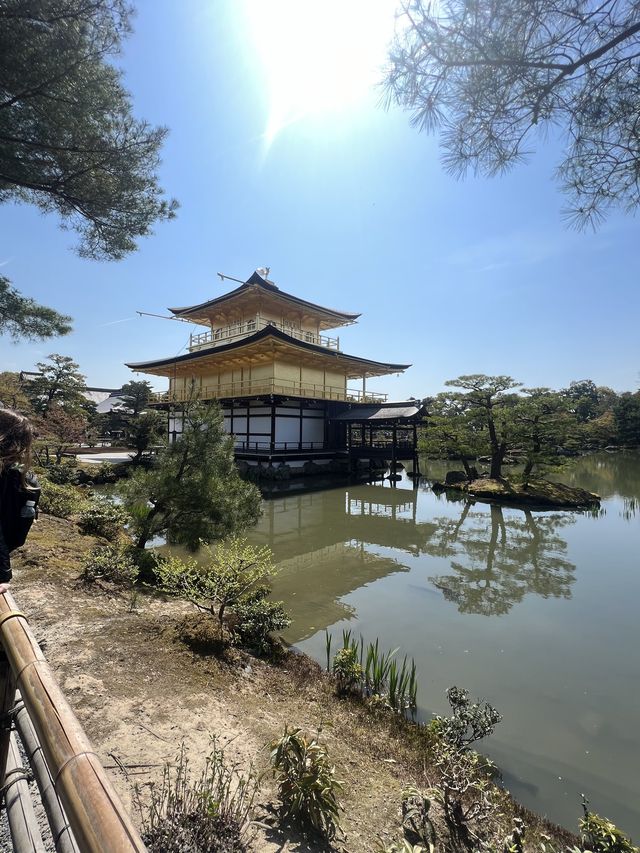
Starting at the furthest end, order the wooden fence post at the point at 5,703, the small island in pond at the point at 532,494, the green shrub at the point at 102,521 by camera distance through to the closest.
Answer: the small island in pond at the point at 532,494 → the green shrub at the point at 102,521 → the wooden fence post at the point at 5,703

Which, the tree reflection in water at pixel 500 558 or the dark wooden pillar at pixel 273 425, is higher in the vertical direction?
the dark wooden pillar at pixel 273 425

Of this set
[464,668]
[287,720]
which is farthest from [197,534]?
[464,668]

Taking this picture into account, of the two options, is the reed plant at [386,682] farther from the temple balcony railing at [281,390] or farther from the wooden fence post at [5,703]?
the temple balcony railing at [281,390]

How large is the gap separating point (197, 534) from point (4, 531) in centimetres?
373

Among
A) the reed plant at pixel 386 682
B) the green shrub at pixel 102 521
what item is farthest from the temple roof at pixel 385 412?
the reed plant at pixel 386 682

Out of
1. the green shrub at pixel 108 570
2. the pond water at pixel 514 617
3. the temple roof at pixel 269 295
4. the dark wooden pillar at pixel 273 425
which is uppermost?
the temple roof at pixel 269 295

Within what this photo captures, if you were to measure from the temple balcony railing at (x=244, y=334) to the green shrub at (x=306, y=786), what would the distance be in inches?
725

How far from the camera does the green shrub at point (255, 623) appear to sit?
155 inches

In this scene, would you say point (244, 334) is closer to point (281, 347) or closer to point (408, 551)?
point (281, 347)

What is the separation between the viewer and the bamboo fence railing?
2.25ft

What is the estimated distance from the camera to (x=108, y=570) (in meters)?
4.72

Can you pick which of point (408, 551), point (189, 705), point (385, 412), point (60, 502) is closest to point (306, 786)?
point (189, 705)

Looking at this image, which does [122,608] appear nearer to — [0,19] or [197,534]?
[197,534]

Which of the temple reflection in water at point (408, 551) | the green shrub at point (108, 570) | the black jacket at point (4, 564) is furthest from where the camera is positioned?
the temple reflection in water at point (408, 551)
